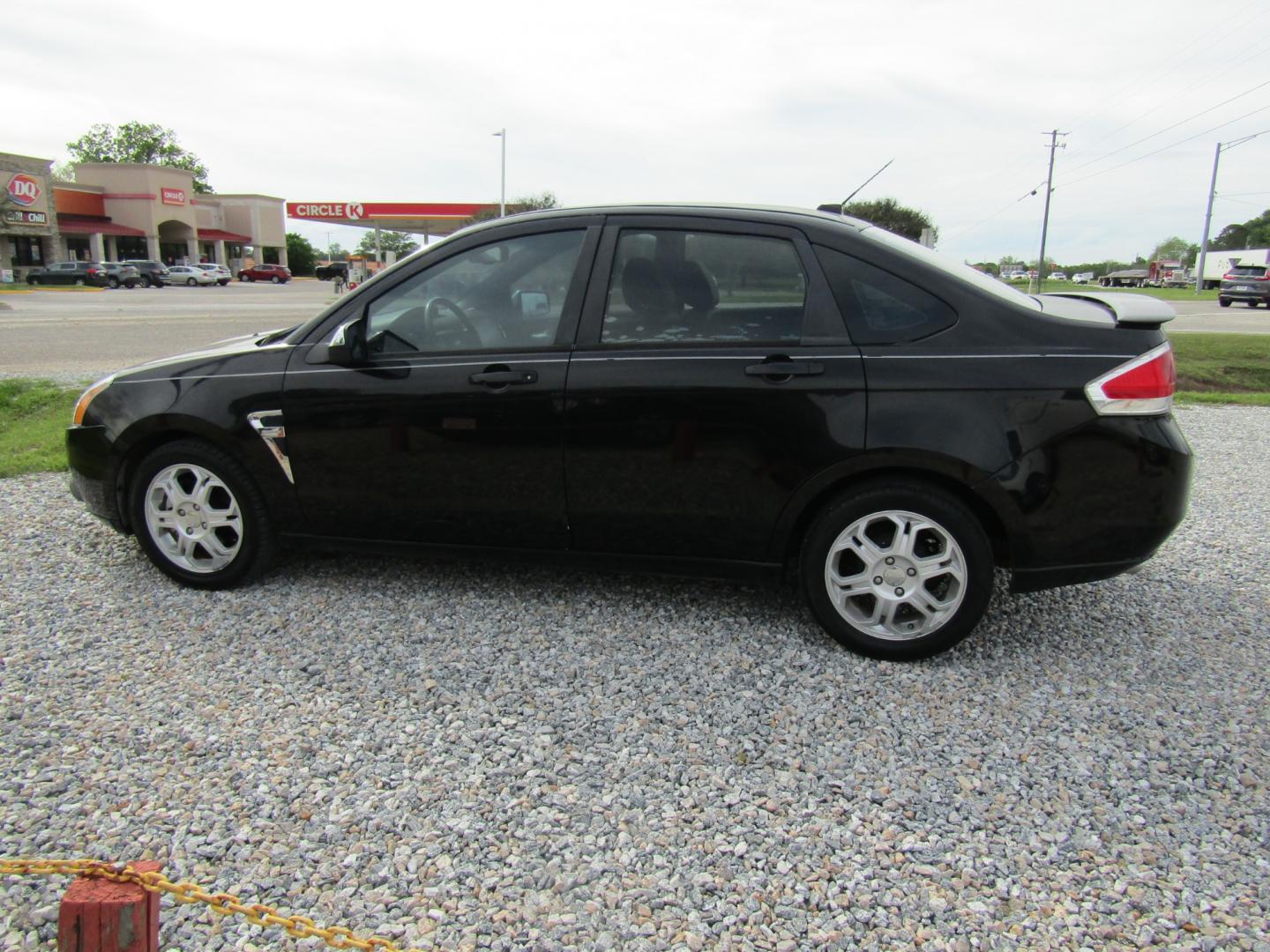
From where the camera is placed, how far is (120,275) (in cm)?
5047

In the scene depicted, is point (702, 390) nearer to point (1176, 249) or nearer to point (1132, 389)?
point (1132, 389)

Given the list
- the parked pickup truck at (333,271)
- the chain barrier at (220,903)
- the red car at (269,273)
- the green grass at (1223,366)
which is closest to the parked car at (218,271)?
the red car at (269,273)

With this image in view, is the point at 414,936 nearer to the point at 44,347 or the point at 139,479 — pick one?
the point at 139,479

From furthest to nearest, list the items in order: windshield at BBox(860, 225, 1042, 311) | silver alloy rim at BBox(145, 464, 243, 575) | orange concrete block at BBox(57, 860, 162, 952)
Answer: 1. silver alloy rim at BBox(145, 464, 243, 575)
2. windshield at BBox(860, 225, 1042, 311)
3. orange concrete block at BBox(57, 860, 162, 952)

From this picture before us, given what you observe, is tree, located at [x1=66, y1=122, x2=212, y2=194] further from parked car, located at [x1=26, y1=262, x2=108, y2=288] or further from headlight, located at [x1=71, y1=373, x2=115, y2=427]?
headlight, located at [x1=71, y1=373, x2=115, y2=427]

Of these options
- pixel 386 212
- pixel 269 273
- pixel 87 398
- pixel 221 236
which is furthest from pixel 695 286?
pixel 221 236

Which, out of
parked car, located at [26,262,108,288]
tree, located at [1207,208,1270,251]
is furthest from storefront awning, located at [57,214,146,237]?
tree, located at [1207,208,1270,251]

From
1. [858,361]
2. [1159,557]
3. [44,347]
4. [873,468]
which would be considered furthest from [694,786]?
[44,347]

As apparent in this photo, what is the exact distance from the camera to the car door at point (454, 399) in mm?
3736

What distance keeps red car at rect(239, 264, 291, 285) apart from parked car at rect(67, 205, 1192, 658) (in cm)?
6736

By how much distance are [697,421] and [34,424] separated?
7565 millimetres

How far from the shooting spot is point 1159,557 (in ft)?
16.1

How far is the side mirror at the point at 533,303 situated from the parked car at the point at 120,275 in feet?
181

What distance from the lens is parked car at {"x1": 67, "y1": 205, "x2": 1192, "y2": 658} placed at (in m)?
3.32
